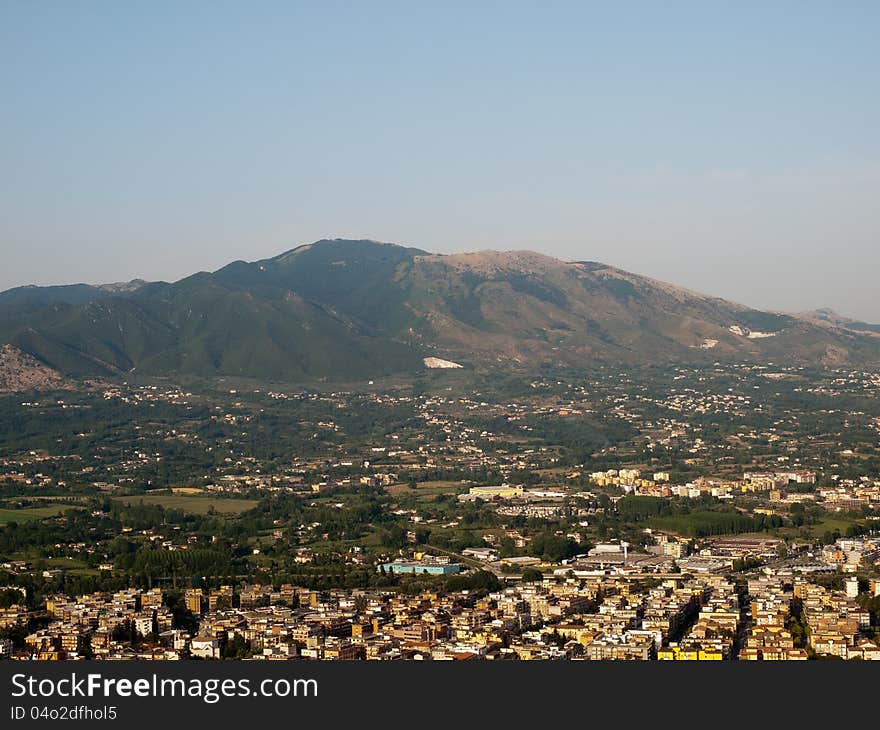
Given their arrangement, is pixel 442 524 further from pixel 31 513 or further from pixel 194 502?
pixel 31 513

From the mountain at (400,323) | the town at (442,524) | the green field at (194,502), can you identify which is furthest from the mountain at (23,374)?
the green field at (194,502)

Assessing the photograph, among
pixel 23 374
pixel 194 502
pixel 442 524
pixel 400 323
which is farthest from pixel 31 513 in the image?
pixel 400 323

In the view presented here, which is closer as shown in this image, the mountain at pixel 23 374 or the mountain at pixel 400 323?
the mountain at pixel 23 374

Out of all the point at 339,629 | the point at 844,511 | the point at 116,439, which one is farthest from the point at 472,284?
the point at 339,629

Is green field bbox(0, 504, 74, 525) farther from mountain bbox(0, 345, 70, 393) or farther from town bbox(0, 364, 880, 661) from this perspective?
mountain bbox(0, 345, 70, 393)

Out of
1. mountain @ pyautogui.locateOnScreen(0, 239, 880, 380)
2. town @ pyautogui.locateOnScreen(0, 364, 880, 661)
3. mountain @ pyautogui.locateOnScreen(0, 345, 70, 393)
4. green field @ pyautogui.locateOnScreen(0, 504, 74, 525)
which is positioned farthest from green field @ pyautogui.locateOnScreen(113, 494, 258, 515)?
mountain @ pyautogui.locateOnScreen(0, 239, 880, 380)

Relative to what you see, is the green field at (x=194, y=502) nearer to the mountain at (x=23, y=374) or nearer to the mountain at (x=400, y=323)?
the mountain at (x=23, y=374)
